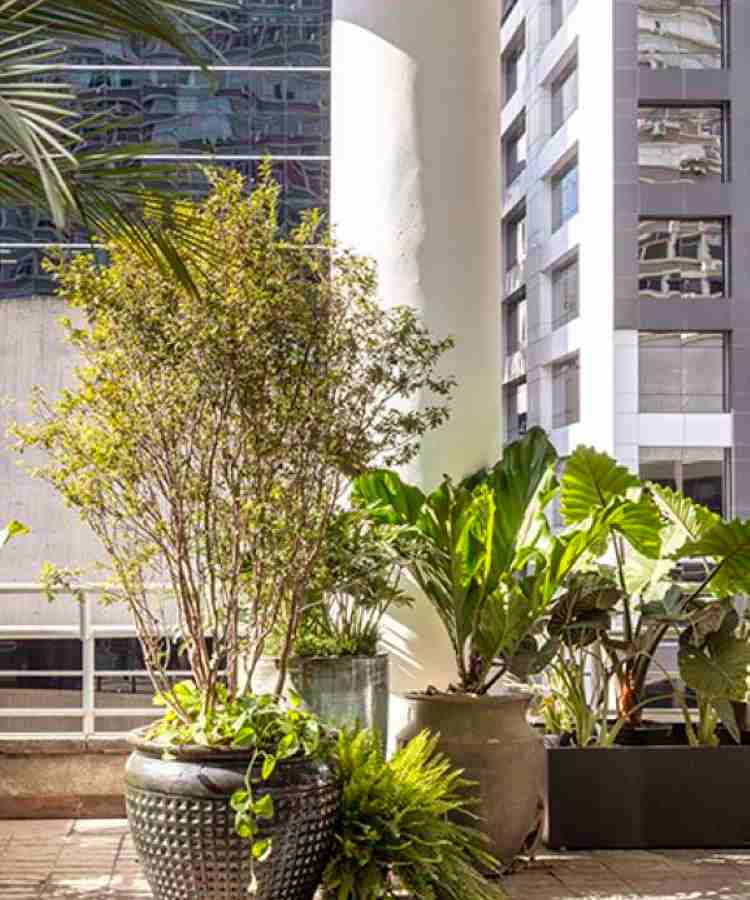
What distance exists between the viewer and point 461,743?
16.8 feet

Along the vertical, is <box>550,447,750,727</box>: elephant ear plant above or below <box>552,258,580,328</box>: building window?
below

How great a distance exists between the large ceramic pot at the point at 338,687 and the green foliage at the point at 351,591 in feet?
0.36

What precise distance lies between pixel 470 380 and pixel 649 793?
5.90 feet

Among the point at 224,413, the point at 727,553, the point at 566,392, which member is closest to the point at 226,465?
the point at 224,413

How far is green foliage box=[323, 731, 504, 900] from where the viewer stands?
4434mm

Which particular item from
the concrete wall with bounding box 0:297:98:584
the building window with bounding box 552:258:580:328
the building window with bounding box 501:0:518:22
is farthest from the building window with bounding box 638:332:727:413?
the concrete wall with bounding box 0:297:98:584

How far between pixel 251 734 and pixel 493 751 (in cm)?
110

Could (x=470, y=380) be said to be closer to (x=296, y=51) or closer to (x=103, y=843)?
(x=103, y=843)

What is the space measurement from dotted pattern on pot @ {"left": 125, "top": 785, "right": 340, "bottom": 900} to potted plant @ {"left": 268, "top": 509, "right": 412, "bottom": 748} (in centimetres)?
73

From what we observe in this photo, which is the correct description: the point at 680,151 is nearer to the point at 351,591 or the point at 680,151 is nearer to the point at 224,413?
the point at 351,591

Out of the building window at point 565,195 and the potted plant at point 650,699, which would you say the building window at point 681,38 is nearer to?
the building window at point 565,195

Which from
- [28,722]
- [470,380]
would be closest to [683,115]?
[28,722]

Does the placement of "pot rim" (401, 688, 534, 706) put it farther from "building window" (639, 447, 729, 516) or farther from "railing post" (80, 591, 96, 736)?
"building window" (639, 447, 729, 516)

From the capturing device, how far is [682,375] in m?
31.0
